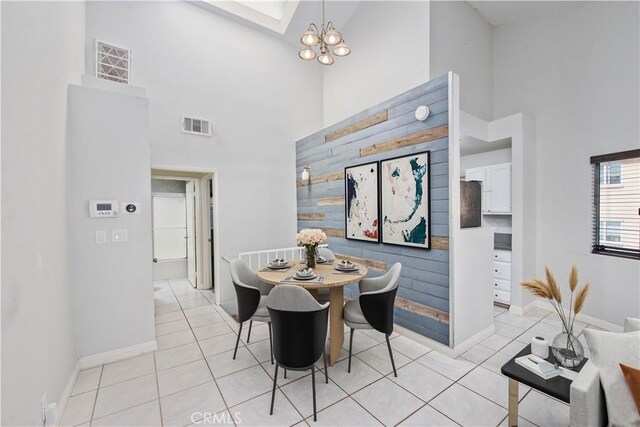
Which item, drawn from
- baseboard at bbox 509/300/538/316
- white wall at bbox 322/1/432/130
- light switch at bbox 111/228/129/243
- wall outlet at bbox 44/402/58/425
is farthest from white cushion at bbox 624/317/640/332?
light switch at bbox 111/228/129/243

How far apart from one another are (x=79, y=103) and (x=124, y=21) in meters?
2.02

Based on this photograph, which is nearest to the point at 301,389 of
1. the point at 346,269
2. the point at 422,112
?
the point at 346,269

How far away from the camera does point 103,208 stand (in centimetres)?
264

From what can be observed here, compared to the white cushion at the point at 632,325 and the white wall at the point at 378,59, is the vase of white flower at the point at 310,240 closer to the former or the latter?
the white cushion at the point at 632,325

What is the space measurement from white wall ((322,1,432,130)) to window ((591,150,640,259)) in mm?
2538

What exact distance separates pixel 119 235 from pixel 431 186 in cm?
330

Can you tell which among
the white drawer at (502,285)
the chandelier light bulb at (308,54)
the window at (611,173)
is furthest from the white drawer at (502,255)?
the chandelier light bulb at (308,54)

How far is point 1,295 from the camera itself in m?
1.28

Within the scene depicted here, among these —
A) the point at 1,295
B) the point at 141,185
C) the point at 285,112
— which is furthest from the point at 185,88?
the point at 1,295

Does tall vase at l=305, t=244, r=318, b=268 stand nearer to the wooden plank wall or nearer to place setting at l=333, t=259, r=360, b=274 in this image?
place setting at l=333, t=259, r=360, b=274

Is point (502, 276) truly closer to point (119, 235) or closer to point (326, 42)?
point (326, 42)

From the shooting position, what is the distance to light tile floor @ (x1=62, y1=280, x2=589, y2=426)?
1.91 metres

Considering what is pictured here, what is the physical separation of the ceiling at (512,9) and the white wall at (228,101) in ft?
9.86

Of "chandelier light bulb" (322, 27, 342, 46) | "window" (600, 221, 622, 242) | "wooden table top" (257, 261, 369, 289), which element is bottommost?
"wooden table top" (257, 261, 369, 289)
